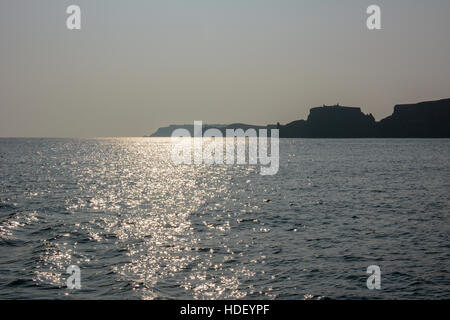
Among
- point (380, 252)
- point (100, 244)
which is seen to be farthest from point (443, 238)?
point (100, 244)

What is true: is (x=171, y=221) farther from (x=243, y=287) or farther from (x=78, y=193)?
(x=78, y=193)

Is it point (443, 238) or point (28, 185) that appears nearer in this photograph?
point (443, 238)

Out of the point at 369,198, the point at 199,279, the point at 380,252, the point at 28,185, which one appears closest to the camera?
the point at 199,279

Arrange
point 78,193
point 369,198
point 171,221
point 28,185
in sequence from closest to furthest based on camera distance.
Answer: point 171,221
point 369,198
point 78,193
point 28,185

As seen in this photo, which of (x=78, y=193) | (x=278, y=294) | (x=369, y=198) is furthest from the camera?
(x=78, y=193)

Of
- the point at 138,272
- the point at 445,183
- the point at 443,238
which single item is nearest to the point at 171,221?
the point at 138,272

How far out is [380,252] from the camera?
24.6 m

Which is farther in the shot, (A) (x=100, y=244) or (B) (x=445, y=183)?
(B) (x=445, y=183)
